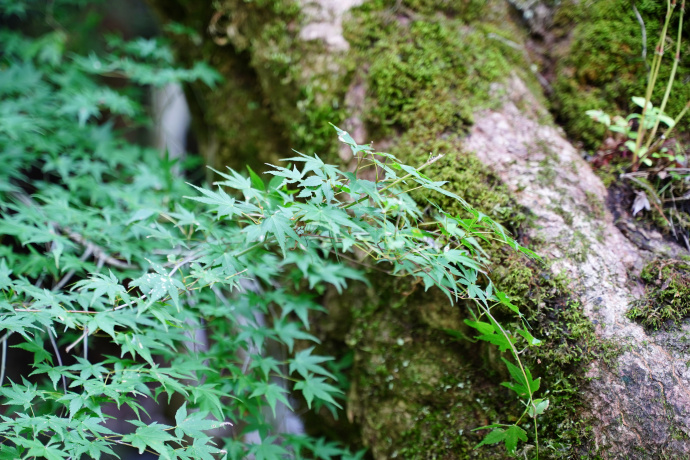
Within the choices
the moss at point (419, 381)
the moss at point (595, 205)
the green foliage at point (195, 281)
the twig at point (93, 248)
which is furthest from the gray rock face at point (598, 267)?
the twig at point (93, 248)

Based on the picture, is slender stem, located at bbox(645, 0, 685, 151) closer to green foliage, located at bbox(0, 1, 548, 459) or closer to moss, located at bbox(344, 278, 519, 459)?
green foliage, located at bbox(0, 1, 548, 459)

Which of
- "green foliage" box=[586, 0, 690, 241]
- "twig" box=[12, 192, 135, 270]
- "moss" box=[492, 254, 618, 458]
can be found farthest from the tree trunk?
"twig" box=[12, 192, 135, 270]

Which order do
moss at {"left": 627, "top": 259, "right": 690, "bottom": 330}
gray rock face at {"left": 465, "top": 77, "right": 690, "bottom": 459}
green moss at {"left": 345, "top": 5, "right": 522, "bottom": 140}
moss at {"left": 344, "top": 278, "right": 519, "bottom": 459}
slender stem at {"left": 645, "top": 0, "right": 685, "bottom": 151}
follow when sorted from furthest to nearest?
green moss at {"left": 345, "top": 5, "right": 522, "bottom": 140}, slender stem at {"left": 645, "top": 0, "right": 685, "bottom": 151}, moss at {"left": 344, "top": 278, "right": 519, "bottom": 459}, moss at {"left": 627, "top": 259, "right": 690, "bottom": 330}, gray rock face at {"left": 465, "top": 77, "right": 690, "bottom": 459}

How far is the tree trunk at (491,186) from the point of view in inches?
53.7

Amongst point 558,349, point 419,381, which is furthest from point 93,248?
point 558,349

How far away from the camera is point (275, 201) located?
1295 mm

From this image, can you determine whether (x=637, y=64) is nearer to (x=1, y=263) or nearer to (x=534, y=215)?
(x=534, y=215)

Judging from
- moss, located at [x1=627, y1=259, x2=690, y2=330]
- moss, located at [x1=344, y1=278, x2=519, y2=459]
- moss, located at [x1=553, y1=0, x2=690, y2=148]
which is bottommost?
moss, located at [x1=344, y1=278, x2=519, y2=459]

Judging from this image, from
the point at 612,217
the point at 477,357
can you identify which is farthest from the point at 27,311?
the point at 612,217

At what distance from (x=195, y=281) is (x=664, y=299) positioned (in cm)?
154

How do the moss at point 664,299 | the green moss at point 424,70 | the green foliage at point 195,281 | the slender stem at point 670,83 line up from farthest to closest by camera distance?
the green moss at point 424,70 < the slender stem at point 670,83 < the moss at point 664,299 < the green foliage at point 195,281

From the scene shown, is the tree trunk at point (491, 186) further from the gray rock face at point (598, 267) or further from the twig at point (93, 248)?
the twig at point (93, 248)

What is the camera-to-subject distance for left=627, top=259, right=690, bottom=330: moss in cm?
140

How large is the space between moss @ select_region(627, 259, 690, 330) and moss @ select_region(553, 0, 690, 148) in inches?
29.4
